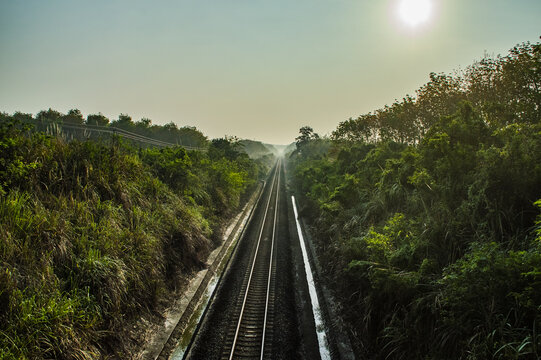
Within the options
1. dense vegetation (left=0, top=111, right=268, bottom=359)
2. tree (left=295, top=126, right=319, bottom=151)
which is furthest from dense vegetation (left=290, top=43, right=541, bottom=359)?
tree (left=295, top=126, right=319, bottom=151)

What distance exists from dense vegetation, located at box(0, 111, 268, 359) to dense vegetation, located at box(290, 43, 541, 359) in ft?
19.7

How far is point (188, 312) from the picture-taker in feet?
26.6

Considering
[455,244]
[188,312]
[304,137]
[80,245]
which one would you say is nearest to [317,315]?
[188,312]

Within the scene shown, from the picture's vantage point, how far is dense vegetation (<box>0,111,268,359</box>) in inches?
187

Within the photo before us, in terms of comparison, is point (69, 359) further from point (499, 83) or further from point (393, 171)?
point (499, 83)

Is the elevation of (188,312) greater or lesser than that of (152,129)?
lesser

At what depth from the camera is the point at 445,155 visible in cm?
884

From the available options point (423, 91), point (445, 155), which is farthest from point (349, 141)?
point (445, 155)

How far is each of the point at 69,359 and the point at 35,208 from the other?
3736mm

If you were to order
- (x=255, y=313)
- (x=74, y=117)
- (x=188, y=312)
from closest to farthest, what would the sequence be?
1. (x=188, y=312)
2. (x=255, y=313)
3. (x=74, y=117)

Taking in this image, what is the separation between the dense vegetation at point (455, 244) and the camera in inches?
174

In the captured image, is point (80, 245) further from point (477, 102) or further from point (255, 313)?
point (477, 102)

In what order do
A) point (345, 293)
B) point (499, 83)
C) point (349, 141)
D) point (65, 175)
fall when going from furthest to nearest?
point (349, 141) → point (499, 83) → point (345, 293) → point (65, 175)

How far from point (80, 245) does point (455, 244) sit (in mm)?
9388
